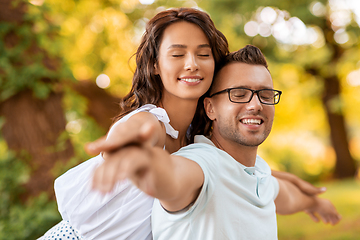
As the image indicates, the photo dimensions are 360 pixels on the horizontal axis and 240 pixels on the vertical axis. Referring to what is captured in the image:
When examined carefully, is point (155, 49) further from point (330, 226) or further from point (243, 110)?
point (330, 226)

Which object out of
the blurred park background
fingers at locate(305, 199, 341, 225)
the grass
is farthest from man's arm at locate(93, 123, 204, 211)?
the grass

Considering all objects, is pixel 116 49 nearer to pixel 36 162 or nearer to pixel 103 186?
pixel 36 162

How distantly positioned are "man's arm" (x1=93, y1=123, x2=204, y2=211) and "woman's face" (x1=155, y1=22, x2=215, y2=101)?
662mm

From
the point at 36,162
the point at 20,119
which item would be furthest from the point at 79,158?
the point at 20,119

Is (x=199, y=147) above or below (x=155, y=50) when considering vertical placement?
below

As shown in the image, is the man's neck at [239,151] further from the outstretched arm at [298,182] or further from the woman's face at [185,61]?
the outstretched arm at [298,182]

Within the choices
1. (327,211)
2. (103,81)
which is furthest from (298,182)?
(103,81)

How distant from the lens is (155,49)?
1.93 metres

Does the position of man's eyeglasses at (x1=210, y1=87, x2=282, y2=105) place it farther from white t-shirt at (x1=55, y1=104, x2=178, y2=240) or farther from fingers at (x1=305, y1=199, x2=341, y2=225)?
fingers at (x1=305, y1=199, x2=341, y2=225)

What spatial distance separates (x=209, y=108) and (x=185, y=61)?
389 millimetres

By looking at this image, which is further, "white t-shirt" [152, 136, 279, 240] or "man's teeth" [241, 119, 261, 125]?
"man's teeth" [241, 119, 261, 125]

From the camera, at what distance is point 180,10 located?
1920mm

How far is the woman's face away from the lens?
1.78m

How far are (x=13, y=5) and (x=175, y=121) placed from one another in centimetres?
275
